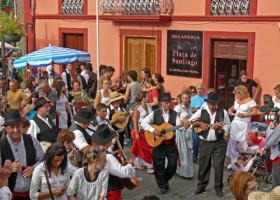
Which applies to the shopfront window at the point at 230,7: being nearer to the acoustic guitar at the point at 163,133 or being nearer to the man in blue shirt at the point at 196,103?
the man in blue shirt at the point at 196,103

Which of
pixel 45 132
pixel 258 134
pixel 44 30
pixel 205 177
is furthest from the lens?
pixel 44 30

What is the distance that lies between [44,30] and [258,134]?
13.0 meters

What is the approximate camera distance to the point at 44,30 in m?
20.3

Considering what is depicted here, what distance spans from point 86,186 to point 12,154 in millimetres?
940

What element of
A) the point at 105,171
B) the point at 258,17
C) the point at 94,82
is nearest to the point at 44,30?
the point at 94,82

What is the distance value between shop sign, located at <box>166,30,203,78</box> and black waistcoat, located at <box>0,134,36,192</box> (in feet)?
29.9

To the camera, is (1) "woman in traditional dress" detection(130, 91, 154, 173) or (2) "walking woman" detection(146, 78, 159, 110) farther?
(2) "walking woman" detection(146, 78, 159, 110)

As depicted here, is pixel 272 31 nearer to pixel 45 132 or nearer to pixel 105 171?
pixel 45 132

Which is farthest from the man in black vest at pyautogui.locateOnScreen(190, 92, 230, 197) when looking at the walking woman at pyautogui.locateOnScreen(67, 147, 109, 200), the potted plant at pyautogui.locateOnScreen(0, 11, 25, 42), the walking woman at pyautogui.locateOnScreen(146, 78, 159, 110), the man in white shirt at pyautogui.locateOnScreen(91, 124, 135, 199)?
the potted plant at pyautogui.locateOnScreen(0, 11, 25, 42)

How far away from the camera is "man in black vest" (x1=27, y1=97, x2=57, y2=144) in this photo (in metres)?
7.57

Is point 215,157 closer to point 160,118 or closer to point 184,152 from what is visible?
point 160,118

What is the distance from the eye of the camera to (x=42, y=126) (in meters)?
7.66

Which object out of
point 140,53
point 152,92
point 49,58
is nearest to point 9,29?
point 49,58

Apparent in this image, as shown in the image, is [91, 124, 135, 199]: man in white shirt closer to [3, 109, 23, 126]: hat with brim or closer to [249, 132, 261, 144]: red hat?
[3, 109, 23, 126]: hat with brim
